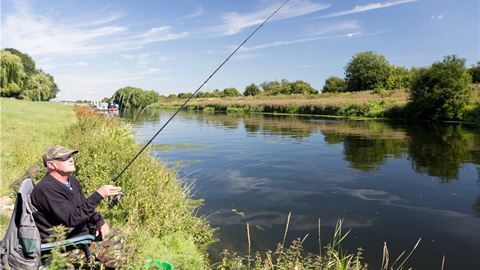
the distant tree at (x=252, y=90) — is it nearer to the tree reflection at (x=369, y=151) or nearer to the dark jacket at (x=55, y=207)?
the tree reflection at (x=369, y=151)

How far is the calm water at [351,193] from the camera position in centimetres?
751

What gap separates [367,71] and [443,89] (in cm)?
4719

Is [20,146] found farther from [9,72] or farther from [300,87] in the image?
[300,87]

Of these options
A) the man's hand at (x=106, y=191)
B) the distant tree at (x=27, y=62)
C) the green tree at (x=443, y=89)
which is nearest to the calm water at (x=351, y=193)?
the man's hand at (x=106, y=191)

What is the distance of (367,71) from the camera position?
3125 inches

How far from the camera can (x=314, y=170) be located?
1412 centimetres

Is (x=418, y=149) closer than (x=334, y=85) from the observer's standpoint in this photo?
Yes

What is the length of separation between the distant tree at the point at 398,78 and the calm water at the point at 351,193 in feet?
162

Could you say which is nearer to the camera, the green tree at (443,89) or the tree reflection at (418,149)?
the tree reflection at (418,149)

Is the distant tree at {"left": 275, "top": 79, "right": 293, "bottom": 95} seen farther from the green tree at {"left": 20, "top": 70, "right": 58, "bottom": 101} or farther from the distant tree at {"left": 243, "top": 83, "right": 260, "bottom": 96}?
the green tree at {"left": 20, "top": 70, "right": 58, "bottom": 101}

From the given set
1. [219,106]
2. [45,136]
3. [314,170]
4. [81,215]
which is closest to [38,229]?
[81,215]

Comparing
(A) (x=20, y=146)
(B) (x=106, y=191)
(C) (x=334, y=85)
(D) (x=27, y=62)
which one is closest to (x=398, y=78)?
(C) (x=334, y=85)

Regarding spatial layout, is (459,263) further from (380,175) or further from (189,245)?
(380,175)

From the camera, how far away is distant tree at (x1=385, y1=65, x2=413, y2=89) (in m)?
66.0
